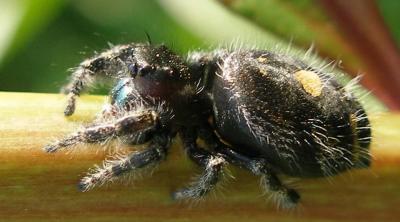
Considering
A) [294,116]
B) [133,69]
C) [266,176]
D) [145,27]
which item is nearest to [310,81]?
[294,116]

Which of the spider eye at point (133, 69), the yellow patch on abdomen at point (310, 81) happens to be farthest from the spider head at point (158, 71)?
the yellow patch on abdomen at point (310, 81)

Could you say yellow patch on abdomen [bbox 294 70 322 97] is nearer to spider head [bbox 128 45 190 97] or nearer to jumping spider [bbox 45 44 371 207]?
jumping spider [bbox 45 44 371 207]

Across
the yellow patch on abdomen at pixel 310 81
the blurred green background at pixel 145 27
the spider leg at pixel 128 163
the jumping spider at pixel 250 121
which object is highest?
the blurred green background at pixel 145 27

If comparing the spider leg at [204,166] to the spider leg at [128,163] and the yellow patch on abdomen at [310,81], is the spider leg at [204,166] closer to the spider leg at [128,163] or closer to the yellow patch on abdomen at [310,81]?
the spider leg at [128,163]

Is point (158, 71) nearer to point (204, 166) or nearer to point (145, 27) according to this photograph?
point (204, 166)

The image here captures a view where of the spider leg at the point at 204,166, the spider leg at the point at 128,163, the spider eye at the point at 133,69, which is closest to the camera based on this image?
the spider leg at the point at 128,163

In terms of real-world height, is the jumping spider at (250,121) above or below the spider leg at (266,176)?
above

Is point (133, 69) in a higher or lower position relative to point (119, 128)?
higher
